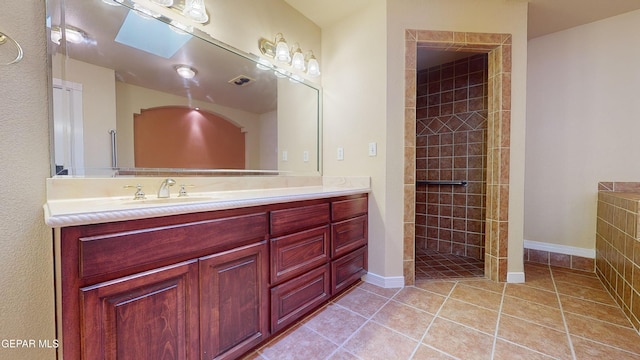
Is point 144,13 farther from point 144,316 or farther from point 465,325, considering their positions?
point 465,325

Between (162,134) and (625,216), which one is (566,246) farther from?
(162,134)

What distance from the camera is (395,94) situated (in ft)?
6.65

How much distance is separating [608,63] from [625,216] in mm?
1532

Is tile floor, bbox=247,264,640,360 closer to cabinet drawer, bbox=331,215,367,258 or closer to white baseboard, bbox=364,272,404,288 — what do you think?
white baseboard, bbox=364,272,404,288

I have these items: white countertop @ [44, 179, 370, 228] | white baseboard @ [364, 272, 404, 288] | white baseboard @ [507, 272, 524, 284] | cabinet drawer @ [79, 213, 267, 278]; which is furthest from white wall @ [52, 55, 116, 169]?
white baseboard @ [507, 272, 524, 284]

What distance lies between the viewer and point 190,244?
999 millimetres

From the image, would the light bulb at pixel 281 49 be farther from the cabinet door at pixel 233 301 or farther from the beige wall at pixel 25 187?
the cabinet door at pixel 233 301

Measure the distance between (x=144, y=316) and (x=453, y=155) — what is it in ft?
10.2

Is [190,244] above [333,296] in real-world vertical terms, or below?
above

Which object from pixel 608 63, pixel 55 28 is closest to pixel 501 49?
pixel 608 63

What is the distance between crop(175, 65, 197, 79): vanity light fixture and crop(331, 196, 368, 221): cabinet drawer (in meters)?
1.22

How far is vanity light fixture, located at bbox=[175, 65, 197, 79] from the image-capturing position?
1511 mm

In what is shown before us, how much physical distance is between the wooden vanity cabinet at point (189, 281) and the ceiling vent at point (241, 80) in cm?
104

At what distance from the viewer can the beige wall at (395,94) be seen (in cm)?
202
